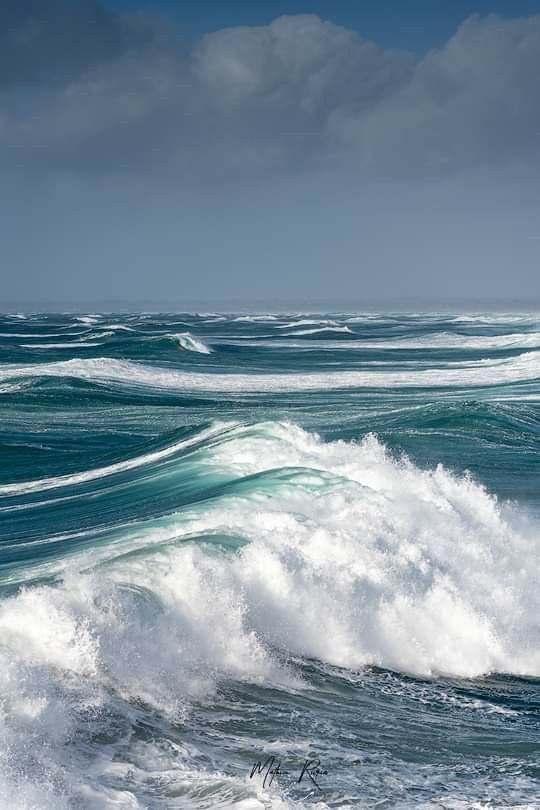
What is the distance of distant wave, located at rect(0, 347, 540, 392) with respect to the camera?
3186cm

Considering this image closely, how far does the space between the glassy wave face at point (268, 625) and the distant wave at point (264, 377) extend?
13.0 metres

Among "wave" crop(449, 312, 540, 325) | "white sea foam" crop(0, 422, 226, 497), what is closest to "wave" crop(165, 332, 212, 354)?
"white sea foam" crop(0, 422, 226, 497)

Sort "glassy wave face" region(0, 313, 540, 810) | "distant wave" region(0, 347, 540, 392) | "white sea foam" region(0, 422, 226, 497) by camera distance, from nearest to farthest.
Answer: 1. "glassy wave face" region(0, 313, 540, 810)
2. "white sea foam" region(0, 422, 226, 497)
3. "distant wave" region(0, 347, 540, 392)

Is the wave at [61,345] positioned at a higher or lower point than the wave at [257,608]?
higher

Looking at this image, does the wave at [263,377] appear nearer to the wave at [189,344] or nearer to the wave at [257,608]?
the wave at [189,344]

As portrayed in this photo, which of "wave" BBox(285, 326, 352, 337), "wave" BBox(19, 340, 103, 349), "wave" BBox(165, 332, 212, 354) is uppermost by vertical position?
"wave" BBox(285, 326, 352, 337)

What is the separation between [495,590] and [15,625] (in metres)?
5.14

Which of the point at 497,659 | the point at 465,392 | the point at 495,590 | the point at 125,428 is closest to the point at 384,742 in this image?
the point at 497,659

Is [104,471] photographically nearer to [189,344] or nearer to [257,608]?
[257,608]

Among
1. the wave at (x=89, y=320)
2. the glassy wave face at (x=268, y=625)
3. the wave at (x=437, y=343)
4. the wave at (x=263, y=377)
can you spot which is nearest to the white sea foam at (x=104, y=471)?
the glassy wave face at (x=268, y=625)

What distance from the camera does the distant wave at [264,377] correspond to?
1254 inches

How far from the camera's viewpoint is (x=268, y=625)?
8734 mm

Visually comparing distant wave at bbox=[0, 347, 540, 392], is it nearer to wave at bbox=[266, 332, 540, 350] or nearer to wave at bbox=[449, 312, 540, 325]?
wave at bbox=[266, 332, 540, 350]

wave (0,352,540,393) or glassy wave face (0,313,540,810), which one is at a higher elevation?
wave (0,352,540,393)
